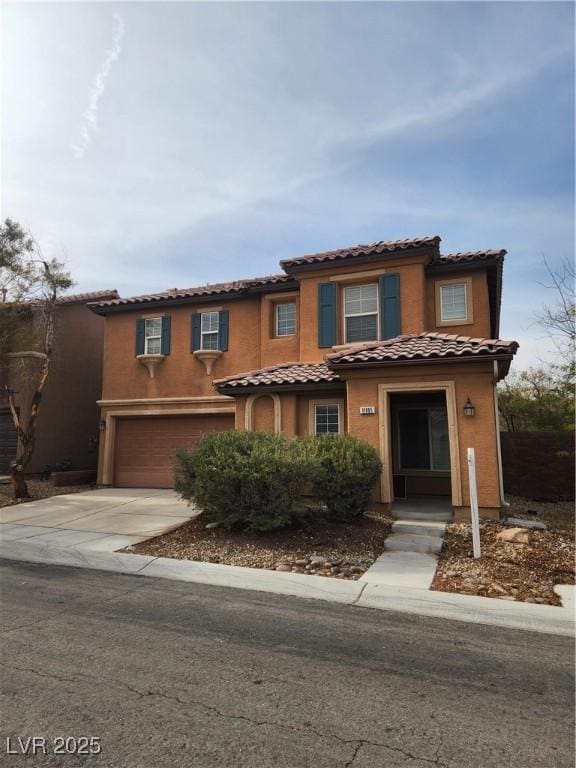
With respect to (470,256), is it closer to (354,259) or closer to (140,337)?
(354,259)

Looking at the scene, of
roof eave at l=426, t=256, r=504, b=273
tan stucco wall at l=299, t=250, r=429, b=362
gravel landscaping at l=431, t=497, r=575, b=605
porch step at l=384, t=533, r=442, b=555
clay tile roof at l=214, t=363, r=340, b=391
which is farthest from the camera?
tan stucco wall at l=299, t=250, r=429, b=362

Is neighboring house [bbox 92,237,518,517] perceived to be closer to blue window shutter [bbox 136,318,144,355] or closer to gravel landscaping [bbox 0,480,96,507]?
blue window shutter [bbox 136,318,144,355]

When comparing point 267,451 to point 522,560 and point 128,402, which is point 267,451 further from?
point 128,402

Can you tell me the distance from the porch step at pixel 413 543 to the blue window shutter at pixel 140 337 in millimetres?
11504

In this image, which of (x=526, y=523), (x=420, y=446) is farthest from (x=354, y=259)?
(x=526, y=523)

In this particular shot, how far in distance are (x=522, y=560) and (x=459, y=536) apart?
1510mm

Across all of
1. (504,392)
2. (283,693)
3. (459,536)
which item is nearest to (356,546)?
(459,536)

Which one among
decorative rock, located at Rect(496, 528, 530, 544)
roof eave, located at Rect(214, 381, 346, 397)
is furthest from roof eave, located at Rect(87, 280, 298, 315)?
decorative rock, located at Rect(496, 528, 530, 544)

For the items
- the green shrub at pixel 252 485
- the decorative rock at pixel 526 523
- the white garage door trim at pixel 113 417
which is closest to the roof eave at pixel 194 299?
the white garage door trim at pixel 113 417

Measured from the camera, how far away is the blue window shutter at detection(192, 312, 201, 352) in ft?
53.4

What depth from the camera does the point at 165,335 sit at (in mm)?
16766

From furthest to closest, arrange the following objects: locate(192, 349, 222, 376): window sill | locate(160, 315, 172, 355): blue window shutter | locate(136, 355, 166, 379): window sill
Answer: locate(160, 315, 172, 355): blue window shutter → locate(136, 355, 166, 379): window sill → locate(192, 349, 222, 376): window sill

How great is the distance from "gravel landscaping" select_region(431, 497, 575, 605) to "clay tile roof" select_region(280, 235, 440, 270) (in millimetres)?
7157

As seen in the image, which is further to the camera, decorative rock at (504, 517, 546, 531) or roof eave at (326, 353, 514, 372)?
roof eave at (326, 353, 514, 372)
